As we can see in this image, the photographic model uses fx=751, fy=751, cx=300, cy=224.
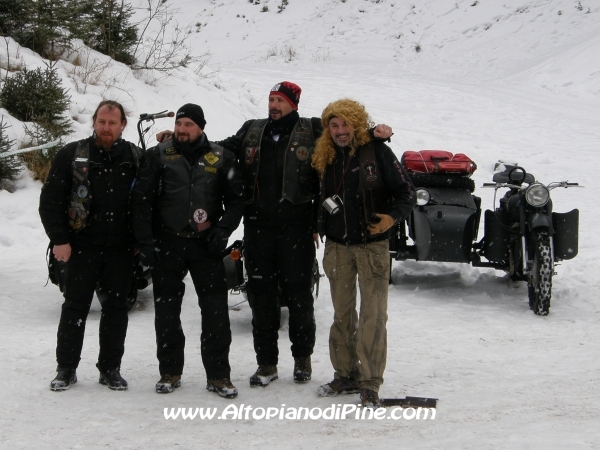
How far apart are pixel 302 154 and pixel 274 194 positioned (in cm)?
31

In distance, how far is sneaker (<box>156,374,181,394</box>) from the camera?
454 cm

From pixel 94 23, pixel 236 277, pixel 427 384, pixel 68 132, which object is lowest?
pixel 427 384

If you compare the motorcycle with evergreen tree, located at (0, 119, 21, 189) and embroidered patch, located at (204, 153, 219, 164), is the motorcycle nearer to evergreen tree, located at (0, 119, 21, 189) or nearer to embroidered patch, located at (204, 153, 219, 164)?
embroidered patch, located at (204, 153, 219, 164)

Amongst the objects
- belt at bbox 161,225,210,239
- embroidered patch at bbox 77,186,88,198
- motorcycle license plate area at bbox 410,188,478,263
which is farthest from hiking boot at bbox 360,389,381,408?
motorcycle license plate area at bbox 410,188,478,263

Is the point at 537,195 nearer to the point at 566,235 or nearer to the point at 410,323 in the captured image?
the point at 566,235

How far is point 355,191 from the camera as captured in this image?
14.7 feet

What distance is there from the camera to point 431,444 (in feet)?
12.1

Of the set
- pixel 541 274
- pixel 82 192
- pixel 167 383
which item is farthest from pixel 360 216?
pixel 541 274

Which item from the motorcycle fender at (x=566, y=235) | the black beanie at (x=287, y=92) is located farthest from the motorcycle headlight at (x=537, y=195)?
the black beanie at (x=287, y=92)

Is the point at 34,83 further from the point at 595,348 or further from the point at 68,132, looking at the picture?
the point at 595,348

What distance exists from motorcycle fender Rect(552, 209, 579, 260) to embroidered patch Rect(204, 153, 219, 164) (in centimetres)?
374

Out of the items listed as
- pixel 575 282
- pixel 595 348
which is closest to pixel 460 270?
pixel 575 282

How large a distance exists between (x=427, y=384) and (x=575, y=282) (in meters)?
3.41

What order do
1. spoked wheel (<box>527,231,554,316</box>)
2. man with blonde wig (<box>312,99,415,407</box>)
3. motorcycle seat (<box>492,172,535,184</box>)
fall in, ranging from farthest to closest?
motorcycle seat (<box>492,172,535,184</box>), spoked wheel (<box>527,231,554,316</box>), man with blonde wig (<box>312,99,415,407</box>)
